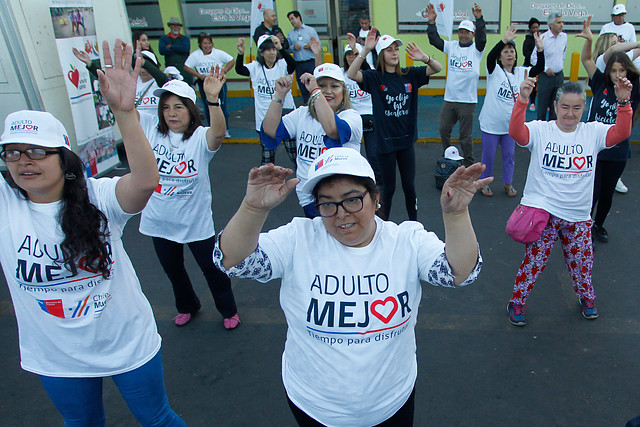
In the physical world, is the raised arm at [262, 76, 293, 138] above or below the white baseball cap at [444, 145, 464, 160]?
above

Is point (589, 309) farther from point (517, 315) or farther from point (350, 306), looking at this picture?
point (350, 306)

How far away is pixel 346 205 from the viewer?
2053 millimetres

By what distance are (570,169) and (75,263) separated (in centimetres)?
347

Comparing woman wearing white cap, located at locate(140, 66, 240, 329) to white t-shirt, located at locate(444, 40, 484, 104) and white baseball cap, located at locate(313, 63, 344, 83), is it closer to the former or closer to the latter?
white baseball cap, located at locate(313, 63, 344, 83)

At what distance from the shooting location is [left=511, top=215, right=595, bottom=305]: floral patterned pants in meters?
3.98

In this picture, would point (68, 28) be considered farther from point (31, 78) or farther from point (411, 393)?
point (411, 393)

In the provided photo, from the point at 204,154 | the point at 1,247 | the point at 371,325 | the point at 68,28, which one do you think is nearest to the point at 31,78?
the point at 68,28

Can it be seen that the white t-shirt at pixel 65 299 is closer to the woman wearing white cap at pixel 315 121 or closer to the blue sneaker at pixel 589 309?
the woman wearing white cap at pixel 315 121

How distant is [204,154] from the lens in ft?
12.8

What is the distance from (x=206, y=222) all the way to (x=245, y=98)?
10383mm

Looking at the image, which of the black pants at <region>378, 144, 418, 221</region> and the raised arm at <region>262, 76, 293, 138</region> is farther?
the black pants at <region>378, 144, 418, 221</region>

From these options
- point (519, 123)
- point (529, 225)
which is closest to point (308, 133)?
point (519, 123)

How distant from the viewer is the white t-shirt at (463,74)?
23.6 ft

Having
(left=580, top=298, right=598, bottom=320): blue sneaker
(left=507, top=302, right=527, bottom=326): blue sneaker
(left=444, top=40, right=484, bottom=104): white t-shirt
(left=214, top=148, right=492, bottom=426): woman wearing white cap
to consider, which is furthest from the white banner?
(left=214, top=148, right=492, bottom=426): woman wearing white cap
